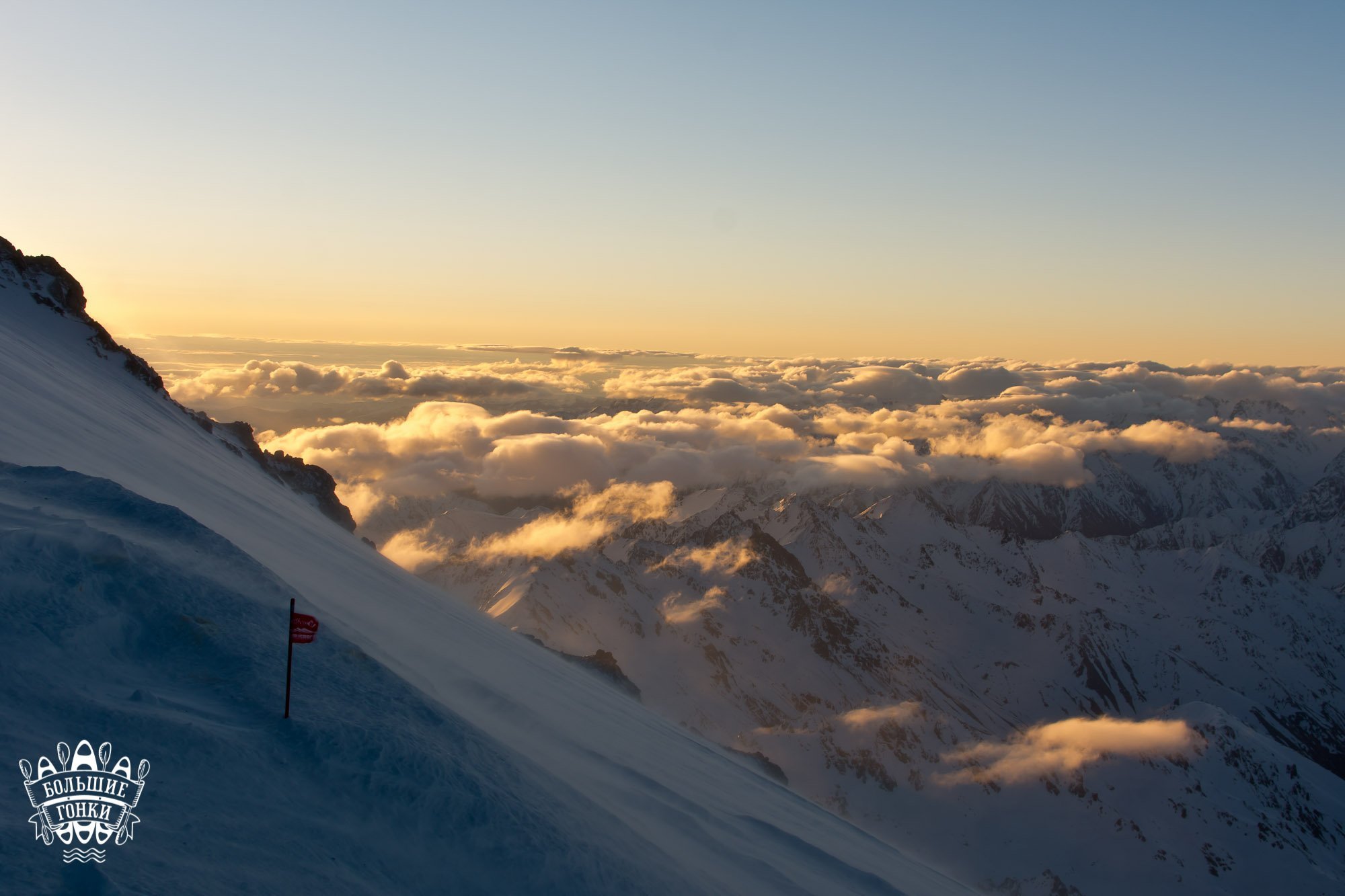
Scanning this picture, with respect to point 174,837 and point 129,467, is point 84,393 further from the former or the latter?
point 174,837

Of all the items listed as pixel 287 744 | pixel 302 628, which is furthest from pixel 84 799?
pixel 302 628

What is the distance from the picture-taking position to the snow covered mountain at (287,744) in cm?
1222

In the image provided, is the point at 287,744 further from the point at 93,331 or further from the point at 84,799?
the point at 93,331

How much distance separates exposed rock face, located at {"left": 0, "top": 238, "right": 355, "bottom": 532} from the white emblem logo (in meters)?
68.7

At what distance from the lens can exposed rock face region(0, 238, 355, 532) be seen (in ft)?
235

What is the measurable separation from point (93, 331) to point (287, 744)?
7437 cm

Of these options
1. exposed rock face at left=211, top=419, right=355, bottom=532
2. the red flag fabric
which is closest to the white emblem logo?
the red flag fabric

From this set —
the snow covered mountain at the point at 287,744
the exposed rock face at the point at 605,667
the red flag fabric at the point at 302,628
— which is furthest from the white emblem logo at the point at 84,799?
the exposed rock face at the point at 605,667

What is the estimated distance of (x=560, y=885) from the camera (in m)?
14.4

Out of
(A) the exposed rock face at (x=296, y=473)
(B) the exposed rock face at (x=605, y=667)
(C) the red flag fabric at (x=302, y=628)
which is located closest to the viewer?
(C) the red flag fabric at (x=302, y=628)

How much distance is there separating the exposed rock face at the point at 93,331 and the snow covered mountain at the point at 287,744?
153ft

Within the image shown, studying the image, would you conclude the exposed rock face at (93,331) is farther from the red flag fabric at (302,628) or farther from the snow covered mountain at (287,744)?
the red flag fabric at (302,628)

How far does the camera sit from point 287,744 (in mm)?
14453

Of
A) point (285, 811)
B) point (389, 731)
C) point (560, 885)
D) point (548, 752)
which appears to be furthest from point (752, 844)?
point (285, 811)
